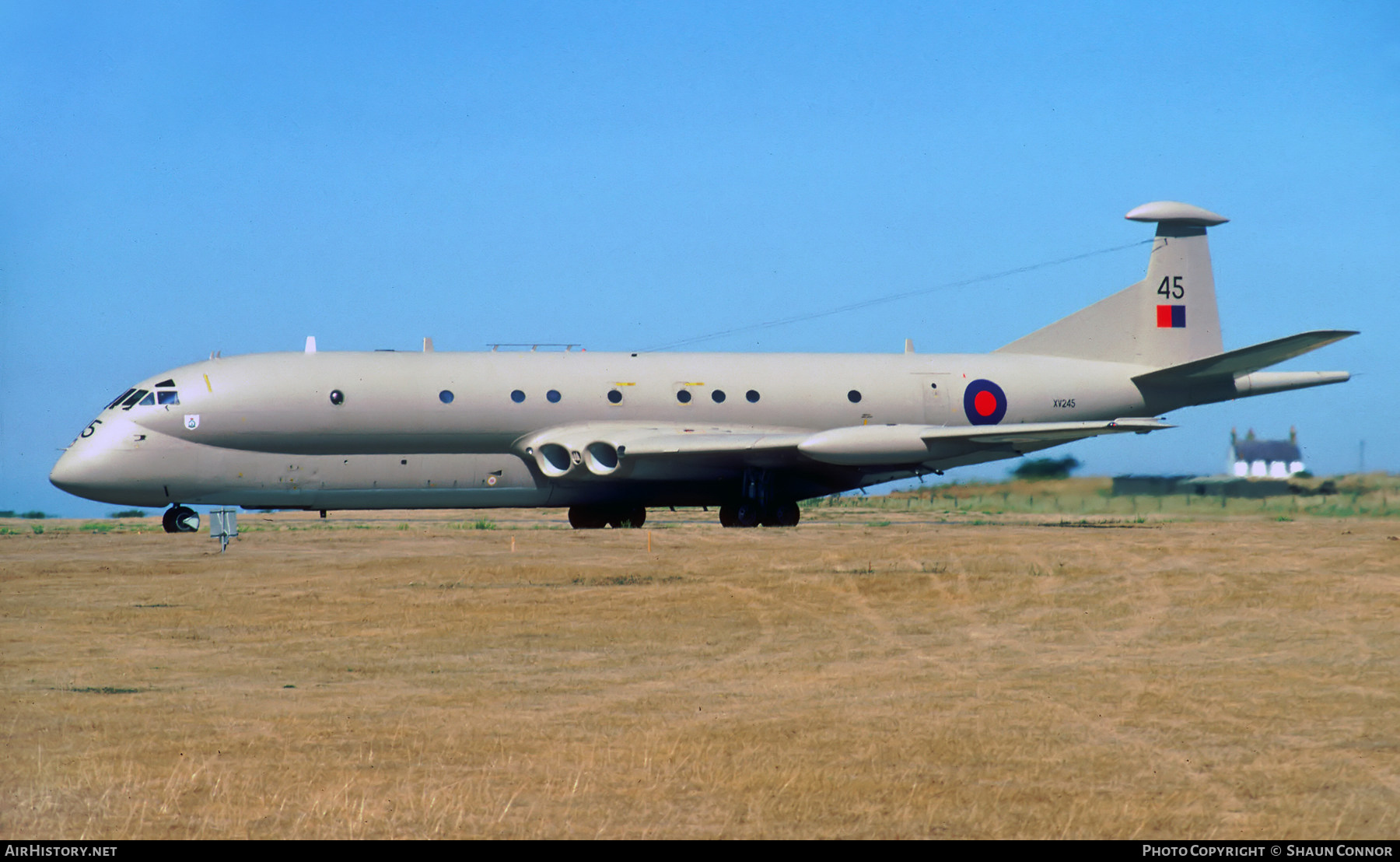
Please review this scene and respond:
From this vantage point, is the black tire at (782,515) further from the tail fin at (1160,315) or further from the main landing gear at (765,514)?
the tail fin at (1160,315)

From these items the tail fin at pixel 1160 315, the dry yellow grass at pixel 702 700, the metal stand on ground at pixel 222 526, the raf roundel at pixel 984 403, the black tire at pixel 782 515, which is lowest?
the dry yellow grass at pixel 702 700

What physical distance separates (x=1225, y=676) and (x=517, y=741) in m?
5.43

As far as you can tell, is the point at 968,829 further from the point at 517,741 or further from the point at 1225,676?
the point at 1225,676

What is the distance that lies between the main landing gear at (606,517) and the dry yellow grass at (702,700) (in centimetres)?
1229

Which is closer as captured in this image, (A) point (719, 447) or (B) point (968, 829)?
(B) point (968, 829)

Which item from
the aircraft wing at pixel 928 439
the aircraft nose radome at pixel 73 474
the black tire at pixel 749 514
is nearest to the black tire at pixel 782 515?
the black tire at pixel 749 514

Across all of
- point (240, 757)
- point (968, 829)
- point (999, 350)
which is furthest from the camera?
point (999, 350)

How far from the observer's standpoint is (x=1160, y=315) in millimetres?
35812

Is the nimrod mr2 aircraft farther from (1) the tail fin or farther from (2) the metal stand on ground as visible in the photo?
(2) the metal stand on ground

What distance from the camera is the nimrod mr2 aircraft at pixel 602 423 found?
93.4 feet

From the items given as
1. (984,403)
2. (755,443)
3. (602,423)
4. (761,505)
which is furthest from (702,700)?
(984,403)

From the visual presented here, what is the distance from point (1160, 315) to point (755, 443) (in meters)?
12.5
